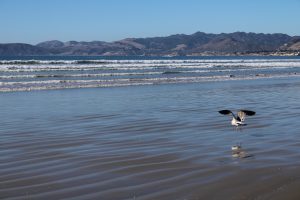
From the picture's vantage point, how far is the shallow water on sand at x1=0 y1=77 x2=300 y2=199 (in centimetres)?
589

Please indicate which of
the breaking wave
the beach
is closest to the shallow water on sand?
the beach

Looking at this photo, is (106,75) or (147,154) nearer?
(147,154)

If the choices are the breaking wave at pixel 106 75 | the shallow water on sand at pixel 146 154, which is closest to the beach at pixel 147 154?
the shallow water on sand at pixel 146 154

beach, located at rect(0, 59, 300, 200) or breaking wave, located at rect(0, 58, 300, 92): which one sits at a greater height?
beach, located at rect(0, 59, 300, 200)

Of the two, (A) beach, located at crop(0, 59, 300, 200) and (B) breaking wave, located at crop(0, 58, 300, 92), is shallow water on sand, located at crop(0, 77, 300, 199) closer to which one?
(A) beach, located at crop(0, 59, 300, 200)

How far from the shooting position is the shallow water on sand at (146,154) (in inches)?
232

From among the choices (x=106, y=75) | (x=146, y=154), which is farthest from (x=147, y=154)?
(x=106, y=75)

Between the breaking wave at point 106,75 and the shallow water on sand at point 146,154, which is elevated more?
the shallow water on sand at point 146,154

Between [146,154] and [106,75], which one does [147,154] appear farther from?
[106,75]

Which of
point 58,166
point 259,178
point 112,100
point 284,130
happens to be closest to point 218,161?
point 259,178

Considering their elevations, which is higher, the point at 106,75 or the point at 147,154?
the point at 147,154

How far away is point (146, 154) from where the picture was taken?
25.9 feet

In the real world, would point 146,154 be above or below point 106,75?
above

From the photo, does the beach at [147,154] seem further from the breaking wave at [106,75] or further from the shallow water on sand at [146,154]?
the breaking wave at [106,75]
